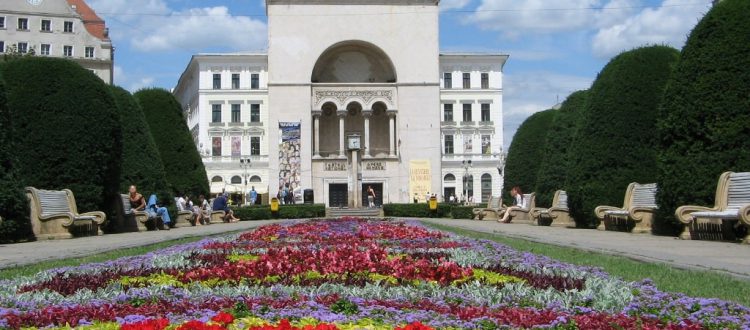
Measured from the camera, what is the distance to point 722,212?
10.8 metres

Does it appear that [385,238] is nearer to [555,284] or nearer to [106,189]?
[555,284]

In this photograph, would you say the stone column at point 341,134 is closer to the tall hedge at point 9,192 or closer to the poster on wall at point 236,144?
the poster on wall at point 236,144

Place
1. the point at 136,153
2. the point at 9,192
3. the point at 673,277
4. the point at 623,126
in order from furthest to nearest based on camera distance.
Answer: the point at 136,153 → the point at 623,126 → the point at 9,192 → the point at 673,277

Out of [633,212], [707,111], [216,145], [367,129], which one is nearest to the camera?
[707,111]

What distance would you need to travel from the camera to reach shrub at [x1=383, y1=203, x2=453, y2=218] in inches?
1390

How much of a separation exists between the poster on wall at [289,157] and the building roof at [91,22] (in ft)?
113

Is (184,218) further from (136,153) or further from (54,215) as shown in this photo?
(54,215)

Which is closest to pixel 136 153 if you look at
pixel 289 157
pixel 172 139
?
pixel 172 139

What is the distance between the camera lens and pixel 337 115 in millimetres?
48062

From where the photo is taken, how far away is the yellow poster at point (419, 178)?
152 ft

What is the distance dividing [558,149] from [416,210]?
14478 millimetres

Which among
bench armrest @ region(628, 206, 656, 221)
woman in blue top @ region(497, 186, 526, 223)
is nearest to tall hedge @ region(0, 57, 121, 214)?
bench armrest @ region(628, 206, 656, 221)

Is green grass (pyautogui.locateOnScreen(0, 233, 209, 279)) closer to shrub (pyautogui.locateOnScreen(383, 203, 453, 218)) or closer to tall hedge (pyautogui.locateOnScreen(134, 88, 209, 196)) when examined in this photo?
tall hedge (pyautogui.locateOnScreen(134, 88, 209, 196))

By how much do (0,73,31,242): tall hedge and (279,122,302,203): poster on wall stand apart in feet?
104
